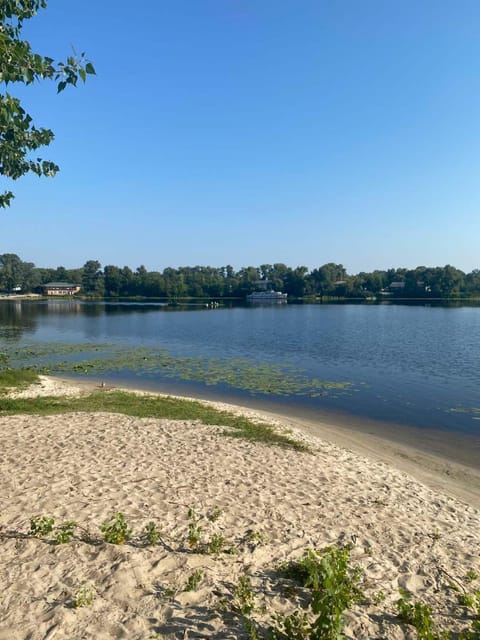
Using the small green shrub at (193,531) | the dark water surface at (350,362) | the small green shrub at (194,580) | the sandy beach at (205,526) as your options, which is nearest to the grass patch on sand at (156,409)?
the sandy beach at (205,526)

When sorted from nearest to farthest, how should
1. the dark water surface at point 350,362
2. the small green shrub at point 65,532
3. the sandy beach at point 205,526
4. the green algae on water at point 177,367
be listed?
1. the sandy beach at point 205,526
2. the small green shrub at point 65,532
3. the dark water surface at point 350,362
4. the green algae on water at point 177,367

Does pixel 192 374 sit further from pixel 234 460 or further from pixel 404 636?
pixel 404 636

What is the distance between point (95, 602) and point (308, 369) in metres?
27.6

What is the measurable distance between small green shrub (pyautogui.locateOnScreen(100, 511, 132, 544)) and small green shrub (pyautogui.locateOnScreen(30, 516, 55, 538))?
793 mm

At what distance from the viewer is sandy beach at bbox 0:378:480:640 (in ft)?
17.6

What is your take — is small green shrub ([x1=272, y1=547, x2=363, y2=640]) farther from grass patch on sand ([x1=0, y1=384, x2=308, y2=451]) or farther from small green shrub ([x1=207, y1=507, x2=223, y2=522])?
grass patch on sand ([x1=0, y1=384, x2=308, y2=451])

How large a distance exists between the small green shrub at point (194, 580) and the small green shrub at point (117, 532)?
135 cm

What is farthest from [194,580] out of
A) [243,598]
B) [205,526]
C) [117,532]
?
[205,526]

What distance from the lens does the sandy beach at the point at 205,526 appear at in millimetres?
5355

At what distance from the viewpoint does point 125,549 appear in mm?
6641

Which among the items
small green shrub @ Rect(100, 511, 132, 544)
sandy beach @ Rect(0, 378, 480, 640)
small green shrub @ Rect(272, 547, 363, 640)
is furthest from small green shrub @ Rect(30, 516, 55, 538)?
small green shrub @ Rect(272, 547, 363, 640)


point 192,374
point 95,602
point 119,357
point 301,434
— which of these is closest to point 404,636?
point 95,602

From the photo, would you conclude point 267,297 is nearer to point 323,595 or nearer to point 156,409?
point 156,409

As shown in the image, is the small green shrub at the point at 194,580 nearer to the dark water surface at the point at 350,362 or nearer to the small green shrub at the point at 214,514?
the small green shrub at the point at 214,514
